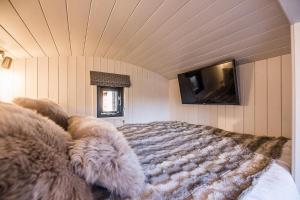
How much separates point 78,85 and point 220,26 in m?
2.34

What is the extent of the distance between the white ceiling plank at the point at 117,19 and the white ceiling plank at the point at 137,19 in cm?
4

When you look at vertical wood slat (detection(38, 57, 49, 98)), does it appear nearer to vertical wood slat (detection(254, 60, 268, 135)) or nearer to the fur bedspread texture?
the fur bedspread texture

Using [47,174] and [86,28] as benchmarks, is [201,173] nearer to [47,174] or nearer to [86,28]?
[47,174]

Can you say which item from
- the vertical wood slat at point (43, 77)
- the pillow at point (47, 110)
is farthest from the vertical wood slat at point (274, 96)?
the vertical wood slat at point (43, 77)

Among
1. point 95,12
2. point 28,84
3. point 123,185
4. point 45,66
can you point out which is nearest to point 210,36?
point 95,12

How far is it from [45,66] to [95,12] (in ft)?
5.52

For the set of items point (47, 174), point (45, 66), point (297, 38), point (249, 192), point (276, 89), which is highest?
point (45, 66)

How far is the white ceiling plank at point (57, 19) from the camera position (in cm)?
128

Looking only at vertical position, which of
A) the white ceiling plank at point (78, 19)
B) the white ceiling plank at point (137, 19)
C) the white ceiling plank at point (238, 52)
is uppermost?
the white ceiling plank at point (137, 19)

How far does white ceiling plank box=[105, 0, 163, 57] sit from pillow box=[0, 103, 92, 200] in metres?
1.21

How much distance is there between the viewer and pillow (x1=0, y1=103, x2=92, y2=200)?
0.40m

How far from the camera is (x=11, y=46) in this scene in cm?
196

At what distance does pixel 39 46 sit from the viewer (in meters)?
2.13

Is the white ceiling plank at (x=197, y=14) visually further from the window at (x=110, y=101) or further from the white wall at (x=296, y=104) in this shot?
the window at (x=110, y=101)
